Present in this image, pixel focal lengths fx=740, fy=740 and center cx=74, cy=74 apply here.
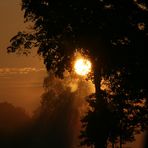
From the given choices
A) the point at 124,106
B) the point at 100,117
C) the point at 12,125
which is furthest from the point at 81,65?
the point at 12,125

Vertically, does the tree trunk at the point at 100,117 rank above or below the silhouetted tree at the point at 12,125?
below

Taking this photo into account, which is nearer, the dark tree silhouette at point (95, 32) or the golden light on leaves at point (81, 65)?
the dark tree silhouette at point (95, 32)

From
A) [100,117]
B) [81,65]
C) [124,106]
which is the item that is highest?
[81,65]

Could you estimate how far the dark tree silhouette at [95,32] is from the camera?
44569mm

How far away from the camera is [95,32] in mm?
44531

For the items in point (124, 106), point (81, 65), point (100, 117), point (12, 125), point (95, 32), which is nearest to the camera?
point (95, 32)

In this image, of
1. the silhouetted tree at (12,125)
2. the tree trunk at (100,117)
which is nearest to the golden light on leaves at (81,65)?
the tree trunk at (100,117)

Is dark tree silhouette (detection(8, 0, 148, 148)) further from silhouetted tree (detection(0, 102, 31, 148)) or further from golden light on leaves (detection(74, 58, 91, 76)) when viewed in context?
silhouetted tree (detection(0, 102, 31, 148))

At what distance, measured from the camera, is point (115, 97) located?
60344 millimetres

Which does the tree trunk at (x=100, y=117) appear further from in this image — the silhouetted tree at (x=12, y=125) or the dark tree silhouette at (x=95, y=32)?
the silhouetted tree at (x=12, y=125)

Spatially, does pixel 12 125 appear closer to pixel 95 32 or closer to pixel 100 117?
pixel 100 117

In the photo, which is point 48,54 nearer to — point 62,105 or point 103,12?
point 103,12

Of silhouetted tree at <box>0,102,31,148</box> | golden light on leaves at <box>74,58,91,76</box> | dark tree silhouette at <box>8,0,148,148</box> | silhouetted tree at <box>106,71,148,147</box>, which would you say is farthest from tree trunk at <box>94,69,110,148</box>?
silhouetted tree at <box>0,102,31,148</box>

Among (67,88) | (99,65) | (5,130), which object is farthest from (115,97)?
(67,88)
